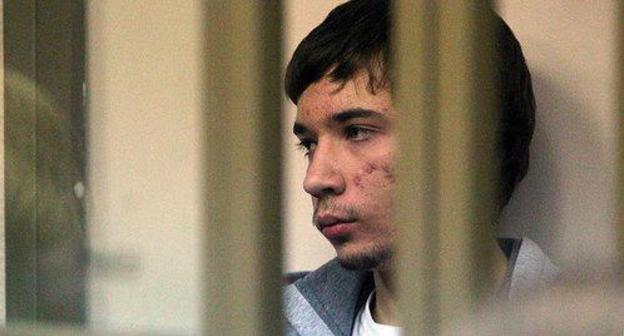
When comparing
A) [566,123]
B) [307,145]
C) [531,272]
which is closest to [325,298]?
[307,145]

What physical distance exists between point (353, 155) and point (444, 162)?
0.55 metres

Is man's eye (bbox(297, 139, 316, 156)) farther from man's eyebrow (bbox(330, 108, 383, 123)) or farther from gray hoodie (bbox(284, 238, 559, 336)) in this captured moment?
gray hoodie (bbox(284, 238, 559, 336))

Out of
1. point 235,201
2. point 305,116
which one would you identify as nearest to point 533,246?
point 305,116

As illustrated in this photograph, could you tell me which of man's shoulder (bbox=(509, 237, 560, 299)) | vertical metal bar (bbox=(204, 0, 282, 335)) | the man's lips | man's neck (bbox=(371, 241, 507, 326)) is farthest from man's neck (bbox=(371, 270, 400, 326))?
vertical metal bar (bbox=(204, 0, 282, 335))

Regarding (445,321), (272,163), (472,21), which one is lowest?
(445,321)

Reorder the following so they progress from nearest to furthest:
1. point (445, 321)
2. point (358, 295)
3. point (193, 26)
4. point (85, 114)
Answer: point (445, 321)
point (193, 26)
point (85, 114)
point (358, 295)

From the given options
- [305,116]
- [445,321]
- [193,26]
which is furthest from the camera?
[305,116]

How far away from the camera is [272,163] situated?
3.08 feet

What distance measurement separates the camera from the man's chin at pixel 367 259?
1490 millimetres

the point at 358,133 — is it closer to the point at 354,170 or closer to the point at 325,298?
the point at 354,170

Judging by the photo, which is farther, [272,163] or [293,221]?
[293,221]

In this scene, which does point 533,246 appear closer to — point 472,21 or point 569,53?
point 569,53

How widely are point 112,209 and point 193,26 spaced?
0.23 meters

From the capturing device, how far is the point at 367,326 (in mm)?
1581
